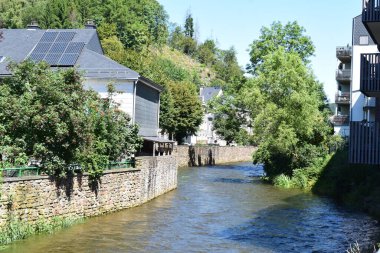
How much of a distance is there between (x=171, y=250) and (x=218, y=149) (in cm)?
5821

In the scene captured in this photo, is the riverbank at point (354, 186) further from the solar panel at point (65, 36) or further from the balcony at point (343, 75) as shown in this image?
the balcony at point (343, 75)

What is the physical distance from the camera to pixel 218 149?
248 feet

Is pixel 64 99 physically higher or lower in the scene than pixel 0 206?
higher

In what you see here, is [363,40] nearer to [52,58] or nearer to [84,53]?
[84,53]

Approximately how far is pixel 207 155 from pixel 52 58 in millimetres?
39159

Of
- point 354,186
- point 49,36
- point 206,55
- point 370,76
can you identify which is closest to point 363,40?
point 354,186

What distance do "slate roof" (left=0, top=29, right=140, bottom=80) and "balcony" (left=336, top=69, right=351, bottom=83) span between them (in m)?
29.2

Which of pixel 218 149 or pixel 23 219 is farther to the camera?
pixel 218 149

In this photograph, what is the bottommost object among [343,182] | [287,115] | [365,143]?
[343,182]

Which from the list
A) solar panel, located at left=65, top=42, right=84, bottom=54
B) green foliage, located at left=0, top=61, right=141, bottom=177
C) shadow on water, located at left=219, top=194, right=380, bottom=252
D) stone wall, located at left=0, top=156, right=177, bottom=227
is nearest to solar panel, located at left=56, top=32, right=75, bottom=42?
solar panel, located at left=65, top=42, right=84, bottom=54

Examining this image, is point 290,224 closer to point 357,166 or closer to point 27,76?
point 357,166

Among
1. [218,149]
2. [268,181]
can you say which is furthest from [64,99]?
[218,149]

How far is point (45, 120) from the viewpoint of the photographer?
65.5 ft

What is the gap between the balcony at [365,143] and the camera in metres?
17.4
